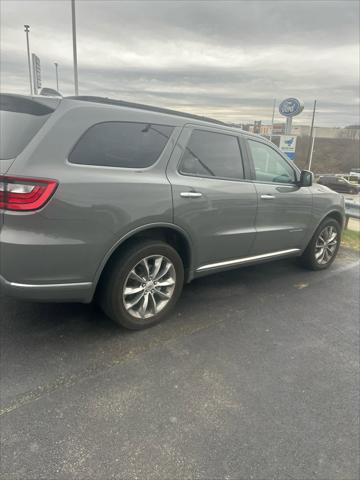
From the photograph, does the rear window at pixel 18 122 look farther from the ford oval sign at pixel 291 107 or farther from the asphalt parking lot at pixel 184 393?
the ford oval sign at pixel 291 107

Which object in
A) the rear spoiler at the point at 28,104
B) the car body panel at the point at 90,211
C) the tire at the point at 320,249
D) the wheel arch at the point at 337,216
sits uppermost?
the rear spoiler at the point at 28,104

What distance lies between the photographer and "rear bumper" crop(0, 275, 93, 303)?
7.78 ft

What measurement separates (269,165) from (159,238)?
175 cm

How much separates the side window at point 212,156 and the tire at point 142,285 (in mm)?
769

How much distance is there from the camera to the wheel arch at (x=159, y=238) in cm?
264

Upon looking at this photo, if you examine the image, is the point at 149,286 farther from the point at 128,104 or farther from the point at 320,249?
the point at 320,249

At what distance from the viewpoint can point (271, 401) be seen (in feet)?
7.62

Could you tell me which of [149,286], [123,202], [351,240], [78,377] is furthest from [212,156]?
[351,240]

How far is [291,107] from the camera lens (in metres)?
10.8

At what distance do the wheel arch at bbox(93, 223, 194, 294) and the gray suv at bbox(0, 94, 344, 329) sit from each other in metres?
0.01

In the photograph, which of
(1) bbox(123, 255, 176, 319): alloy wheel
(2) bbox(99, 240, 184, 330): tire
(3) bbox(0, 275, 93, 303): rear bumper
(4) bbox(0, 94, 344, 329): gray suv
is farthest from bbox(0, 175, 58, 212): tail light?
(1) bbox(123, 255, 176, 319): alloy wheel

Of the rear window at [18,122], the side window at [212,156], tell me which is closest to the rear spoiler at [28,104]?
the rear window at [18,122]

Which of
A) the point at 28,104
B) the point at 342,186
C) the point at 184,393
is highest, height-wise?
the point at 28,104

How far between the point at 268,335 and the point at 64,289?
5.96 feet
